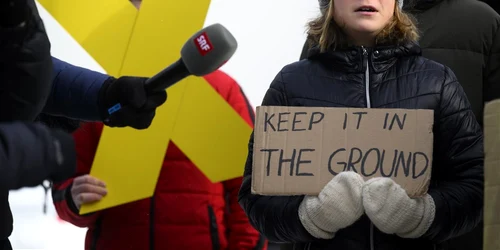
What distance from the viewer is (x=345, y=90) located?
2619 millimetres

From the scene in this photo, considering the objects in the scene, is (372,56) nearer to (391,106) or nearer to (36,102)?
(391,106)

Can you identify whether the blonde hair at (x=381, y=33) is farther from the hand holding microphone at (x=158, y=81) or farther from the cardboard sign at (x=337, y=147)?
the hand holding microphone at (x=158, y=81)

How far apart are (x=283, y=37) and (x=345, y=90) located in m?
1.10

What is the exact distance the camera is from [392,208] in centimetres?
239

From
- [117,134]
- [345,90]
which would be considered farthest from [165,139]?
[345,90]

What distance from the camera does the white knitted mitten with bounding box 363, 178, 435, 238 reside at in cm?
238

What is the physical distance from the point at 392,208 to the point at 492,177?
0.32 m

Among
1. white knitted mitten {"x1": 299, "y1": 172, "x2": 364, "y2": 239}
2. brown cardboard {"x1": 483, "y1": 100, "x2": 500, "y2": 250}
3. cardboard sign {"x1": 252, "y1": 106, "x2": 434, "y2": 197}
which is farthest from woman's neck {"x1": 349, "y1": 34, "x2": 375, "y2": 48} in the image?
brown cardboard {"x1": 483, "y1": 100, "x2": 500, "y2": 250}

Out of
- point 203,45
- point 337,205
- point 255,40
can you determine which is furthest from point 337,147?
point 255,40

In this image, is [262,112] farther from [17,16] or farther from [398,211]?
[17,16]

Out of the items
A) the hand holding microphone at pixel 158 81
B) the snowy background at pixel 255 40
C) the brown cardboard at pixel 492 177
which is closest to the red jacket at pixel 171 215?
the snowy background at pixel 255 40

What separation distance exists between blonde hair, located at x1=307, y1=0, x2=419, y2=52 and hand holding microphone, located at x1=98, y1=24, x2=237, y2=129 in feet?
1.33

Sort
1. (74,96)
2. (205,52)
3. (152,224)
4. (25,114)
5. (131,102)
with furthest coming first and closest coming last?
(152,224), (74,96), (131,102), (205,52), (25,114)

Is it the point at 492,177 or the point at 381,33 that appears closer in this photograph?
the point at 492,177
